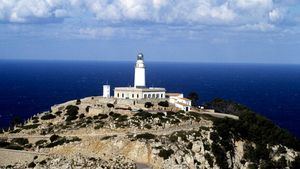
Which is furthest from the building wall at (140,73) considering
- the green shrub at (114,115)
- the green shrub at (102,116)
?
the green shrub at (102,116)

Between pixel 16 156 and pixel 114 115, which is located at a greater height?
pixel 114 115

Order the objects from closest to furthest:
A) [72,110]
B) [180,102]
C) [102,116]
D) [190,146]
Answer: [190,146] < [102,116] < [72,110] < [180,102]

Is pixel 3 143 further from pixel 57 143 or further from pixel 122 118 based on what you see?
pixel 122 118

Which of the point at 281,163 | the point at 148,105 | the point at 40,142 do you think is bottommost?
the point at 281,163

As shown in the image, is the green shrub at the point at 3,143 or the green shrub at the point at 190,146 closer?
the green shrub at the point at 190,146

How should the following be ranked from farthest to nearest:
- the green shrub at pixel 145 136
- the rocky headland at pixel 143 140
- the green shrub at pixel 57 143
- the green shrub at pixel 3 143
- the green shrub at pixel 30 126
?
the green shrub at pixel 30 126
the green shrub at pixel 3 143
the green shrub at pixel 57 143
the green shrub at pixel 145 136
the rocky headland at pixel 143 140

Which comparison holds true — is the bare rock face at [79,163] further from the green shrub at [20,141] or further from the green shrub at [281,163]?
the green shrub at [281,163]

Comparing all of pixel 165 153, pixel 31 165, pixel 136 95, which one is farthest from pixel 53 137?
pixel 136 95

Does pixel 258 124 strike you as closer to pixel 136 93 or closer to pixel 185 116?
pixel 185 116

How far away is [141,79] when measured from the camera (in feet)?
298

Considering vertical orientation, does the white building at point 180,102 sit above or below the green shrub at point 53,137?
above

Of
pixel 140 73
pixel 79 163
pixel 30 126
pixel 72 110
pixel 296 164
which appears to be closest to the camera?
pixel 79 163

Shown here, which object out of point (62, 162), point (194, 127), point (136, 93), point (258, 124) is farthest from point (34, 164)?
point (258, 124)

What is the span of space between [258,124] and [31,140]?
112 ft
